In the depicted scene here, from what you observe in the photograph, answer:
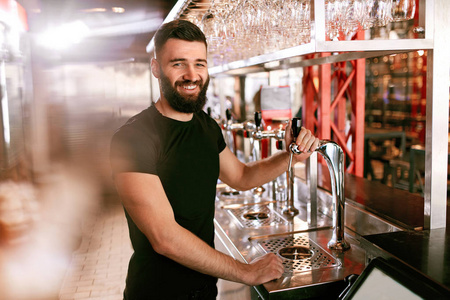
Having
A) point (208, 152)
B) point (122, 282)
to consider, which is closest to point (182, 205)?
point (208, 152)

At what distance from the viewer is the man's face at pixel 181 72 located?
4.68 ft

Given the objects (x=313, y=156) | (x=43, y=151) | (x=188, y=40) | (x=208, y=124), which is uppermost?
(x=188, y=40)

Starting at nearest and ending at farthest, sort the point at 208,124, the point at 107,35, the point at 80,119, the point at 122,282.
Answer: the point at 208,124 → the point at 122,282 → the point at 107,35 → the point at 80,119

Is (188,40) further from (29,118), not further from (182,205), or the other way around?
(29,118)

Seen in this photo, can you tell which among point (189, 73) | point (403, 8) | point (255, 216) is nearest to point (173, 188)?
point (189, 73)

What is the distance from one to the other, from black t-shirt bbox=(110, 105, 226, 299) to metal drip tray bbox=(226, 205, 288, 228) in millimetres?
468

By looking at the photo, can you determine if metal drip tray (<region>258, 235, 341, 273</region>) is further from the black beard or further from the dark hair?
the dark hair

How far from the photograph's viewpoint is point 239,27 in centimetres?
193

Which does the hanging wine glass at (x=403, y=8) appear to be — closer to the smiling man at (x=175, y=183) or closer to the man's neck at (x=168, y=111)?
the smiling man at (x=175, y=183)

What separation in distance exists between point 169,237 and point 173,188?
0.20m

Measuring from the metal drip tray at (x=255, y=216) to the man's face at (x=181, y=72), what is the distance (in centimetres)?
73

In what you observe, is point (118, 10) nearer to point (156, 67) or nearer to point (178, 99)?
point (156, 67)

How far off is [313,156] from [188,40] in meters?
0.77

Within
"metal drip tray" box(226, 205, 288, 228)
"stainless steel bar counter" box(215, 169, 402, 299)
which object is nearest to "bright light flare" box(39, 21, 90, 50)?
"stainless steel bar counter" box(215, 169, 402, 299)
